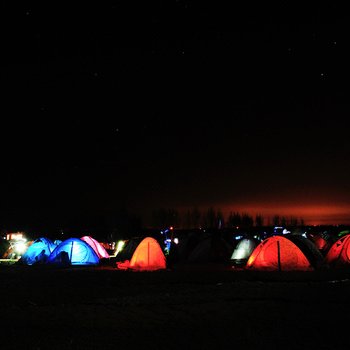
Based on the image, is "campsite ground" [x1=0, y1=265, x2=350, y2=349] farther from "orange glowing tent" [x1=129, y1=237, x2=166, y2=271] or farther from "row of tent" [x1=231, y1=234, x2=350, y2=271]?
"orange glowing tent" [x1=129, y1=237, x2=166, y2=271]

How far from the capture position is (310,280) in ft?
53.9

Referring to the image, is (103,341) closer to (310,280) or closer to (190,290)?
(190,290)

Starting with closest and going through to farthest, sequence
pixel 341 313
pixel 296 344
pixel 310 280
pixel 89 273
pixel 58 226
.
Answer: pixel 296 344
pixel 341 313
pixel 310 280
pixel 89 273
pixel 58 226

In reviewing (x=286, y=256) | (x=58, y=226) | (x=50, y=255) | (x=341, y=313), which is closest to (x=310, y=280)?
(x=286, y=256)

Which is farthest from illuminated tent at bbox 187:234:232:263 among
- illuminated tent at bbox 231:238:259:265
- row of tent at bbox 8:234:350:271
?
row of tent at bbox 8:234:350:271

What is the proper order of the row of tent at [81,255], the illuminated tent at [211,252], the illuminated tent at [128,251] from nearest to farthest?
the row of tent at [81,255]
the illuminated tent at [211,252]
the illuminated tent at [128,251]

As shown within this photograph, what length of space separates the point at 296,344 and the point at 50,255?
19.0 m

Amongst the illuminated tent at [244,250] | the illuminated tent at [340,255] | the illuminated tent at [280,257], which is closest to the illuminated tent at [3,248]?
the illuminated tent at [244,250]

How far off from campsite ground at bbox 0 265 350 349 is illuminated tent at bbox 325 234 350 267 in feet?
18.6

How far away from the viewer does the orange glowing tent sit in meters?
21.2

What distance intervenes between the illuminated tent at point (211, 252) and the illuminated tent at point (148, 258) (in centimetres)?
586

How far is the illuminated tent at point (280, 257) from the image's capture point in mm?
20266

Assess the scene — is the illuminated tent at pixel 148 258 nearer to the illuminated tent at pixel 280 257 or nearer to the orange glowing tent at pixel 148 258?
the orange glowing tent at pixel 148 258

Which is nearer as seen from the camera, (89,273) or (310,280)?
(310,280)
